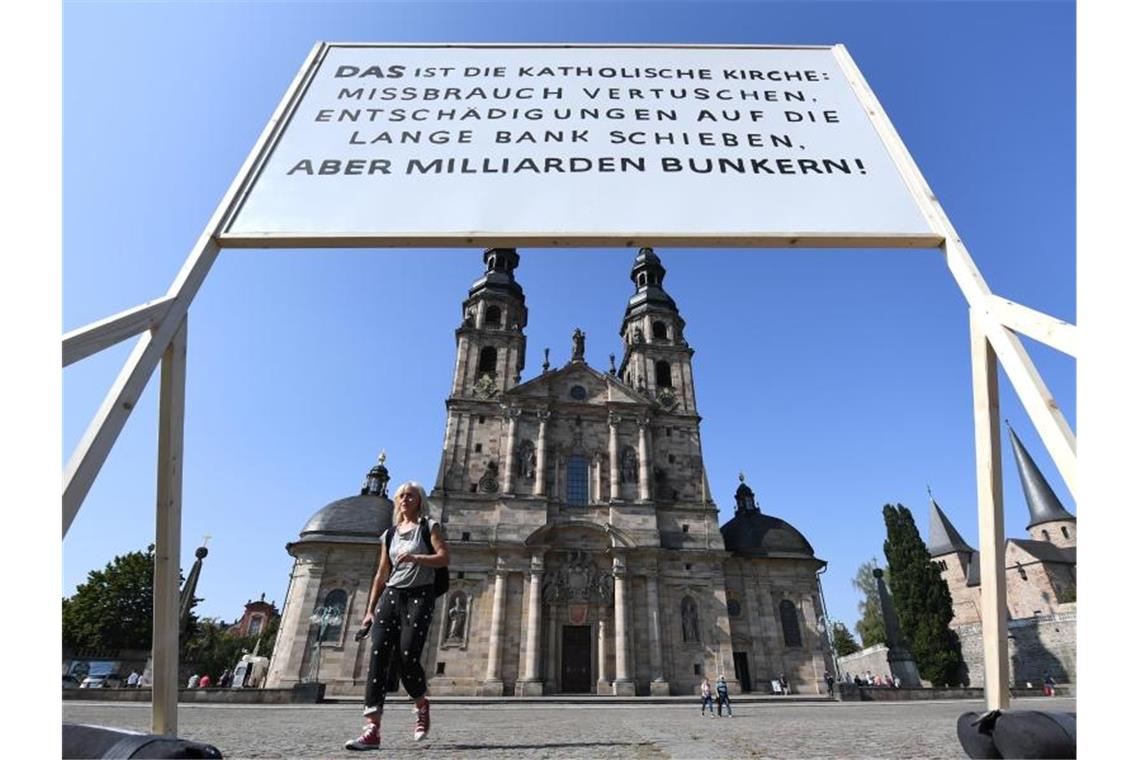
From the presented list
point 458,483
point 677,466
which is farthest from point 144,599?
point 677,466

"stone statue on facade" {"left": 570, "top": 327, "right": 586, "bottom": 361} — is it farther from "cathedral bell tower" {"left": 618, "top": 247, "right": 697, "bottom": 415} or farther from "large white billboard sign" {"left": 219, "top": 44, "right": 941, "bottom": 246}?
"large white billboard sign" {"left": 219, "top": 44, "right": 941, "bottom": 246}

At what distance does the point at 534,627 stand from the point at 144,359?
25.7 m

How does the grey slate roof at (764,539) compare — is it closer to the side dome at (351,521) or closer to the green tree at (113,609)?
the side dome at (351,521)

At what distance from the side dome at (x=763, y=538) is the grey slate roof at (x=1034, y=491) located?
31.1 m

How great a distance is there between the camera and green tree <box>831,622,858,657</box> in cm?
5956

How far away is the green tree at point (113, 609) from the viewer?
3444 centimetres

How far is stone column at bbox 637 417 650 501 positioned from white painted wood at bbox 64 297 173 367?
91.8 feet

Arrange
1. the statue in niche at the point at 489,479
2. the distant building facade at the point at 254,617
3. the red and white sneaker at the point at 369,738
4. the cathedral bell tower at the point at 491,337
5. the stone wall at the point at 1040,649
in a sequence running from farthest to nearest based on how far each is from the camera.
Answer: the distant building facade at the point at 254,617 → the stone wall at the point at 1040,649 → the cathedral bell tower at the point at 491,337 → the statue in niche at the point at 489,479 → the red and white sneaker at the point at 369,738

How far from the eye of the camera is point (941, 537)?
49.2 meters

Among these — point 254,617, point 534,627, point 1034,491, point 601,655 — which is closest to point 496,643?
point 534,627

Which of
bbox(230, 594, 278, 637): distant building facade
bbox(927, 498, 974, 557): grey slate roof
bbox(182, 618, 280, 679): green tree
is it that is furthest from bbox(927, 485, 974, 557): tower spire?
bbox(230, 594, 278, 637): distant building facade

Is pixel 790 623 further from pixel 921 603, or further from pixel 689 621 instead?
pixel 921 603

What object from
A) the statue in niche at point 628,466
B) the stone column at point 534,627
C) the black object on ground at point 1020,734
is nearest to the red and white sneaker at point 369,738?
the black object on ground at point 1020,734
